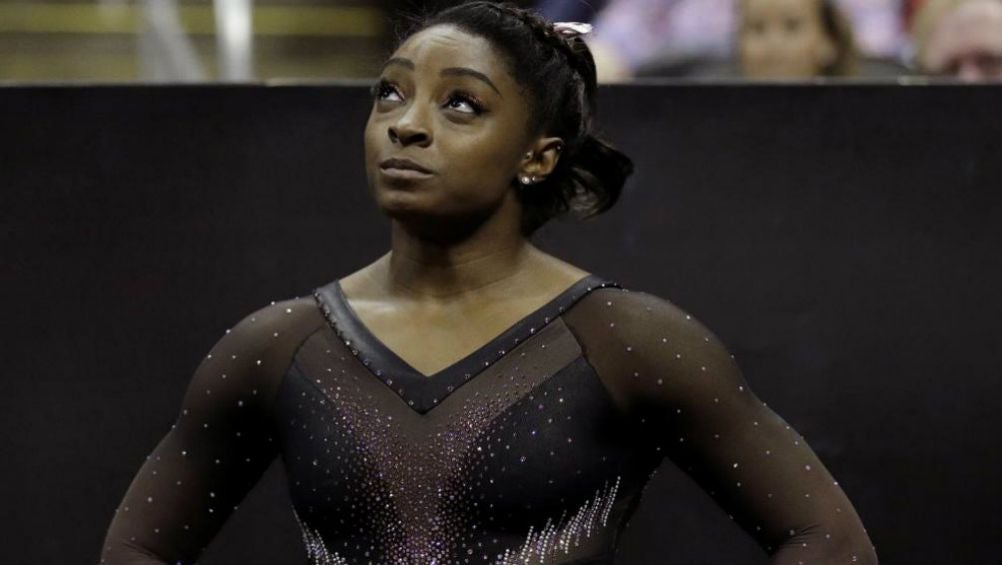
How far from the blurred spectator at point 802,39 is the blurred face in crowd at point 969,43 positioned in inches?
5.8

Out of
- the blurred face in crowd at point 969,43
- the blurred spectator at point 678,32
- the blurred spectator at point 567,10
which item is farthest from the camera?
the blurred spectator at point 678,32

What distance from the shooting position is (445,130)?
5.11 ft

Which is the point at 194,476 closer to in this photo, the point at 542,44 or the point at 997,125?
the point at 542,44

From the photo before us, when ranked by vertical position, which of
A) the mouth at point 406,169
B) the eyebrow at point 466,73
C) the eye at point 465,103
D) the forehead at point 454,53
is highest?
the forehead at point 454,53

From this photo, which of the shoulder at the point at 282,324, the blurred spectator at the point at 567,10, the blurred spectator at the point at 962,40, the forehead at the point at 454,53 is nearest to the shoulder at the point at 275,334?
the shoulder at the point at 282,324

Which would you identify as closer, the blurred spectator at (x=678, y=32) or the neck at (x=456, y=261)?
the neck at (x=456, y=261)

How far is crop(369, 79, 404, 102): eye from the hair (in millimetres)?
1244

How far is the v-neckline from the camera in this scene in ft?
5.15

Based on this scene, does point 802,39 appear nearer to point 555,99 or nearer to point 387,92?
point 555,99

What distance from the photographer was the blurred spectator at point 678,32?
2893 millimetres

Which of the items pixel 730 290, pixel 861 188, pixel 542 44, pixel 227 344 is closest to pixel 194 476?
pixel 227 344

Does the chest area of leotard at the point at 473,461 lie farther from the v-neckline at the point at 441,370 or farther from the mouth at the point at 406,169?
the mouth at the point at 406,169

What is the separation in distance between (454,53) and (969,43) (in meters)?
1.35

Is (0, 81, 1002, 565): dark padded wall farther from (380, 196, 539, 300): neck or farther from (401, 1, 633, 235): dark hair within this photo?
(380, 196, 539, 300): neck
